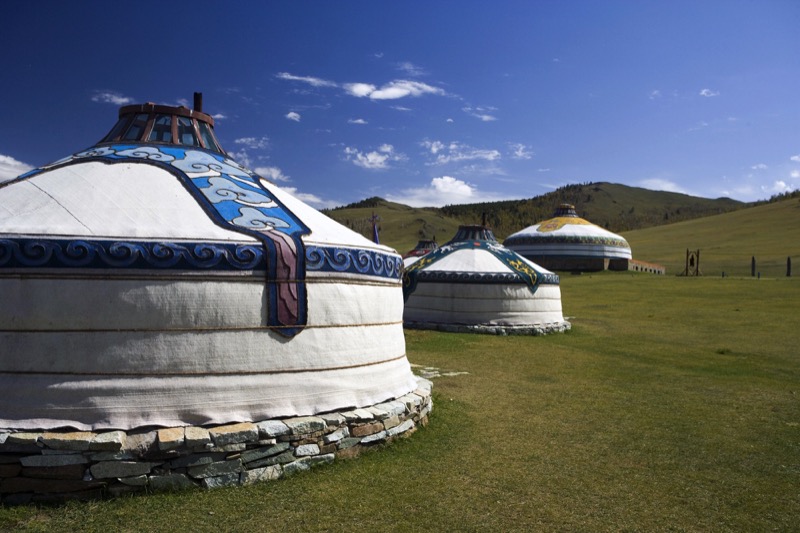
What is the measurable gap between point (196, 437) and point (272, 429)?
19.9 inches

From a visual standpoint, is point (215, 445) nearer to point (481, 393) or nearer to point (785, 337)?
point (481, 393)

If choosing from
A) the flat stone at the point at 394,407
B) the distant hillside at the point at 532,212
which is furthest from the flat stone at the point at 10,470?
the distant hillside at the point at 532,212

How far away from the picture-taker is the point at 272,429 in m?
4.13

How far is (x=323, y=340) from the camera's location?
4.63m

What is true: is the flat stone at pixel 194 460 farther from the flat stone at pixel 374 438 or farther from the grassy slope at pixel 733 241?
the grassy slope at pixel 733 241

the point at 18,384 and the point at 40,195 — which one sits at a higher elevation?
the point at 40,195

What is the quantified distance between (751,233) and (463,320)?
39050 millimetres

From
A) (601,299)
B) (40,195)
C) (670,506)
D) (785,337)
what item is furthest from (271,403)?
(601,299)

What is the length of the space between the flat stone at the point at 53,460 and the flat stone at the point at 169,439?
44 cm

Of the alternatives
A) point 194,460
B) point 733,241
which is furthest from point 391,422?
point 733,241

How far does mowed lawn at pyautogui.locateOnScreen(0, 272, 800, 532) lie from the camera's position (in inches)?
141

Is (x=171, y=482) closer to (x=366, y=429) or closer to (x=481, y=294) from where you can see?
(x=366, y=429)

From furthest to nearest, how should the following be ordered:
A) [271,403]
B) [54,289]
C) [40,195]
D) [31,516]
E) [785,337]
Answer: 1. [785,337]
2. [40,195]
3. [271,403]
4. [54,289]
5. [31,516]

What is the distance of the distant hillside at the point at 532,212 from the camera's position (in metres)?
67.3
